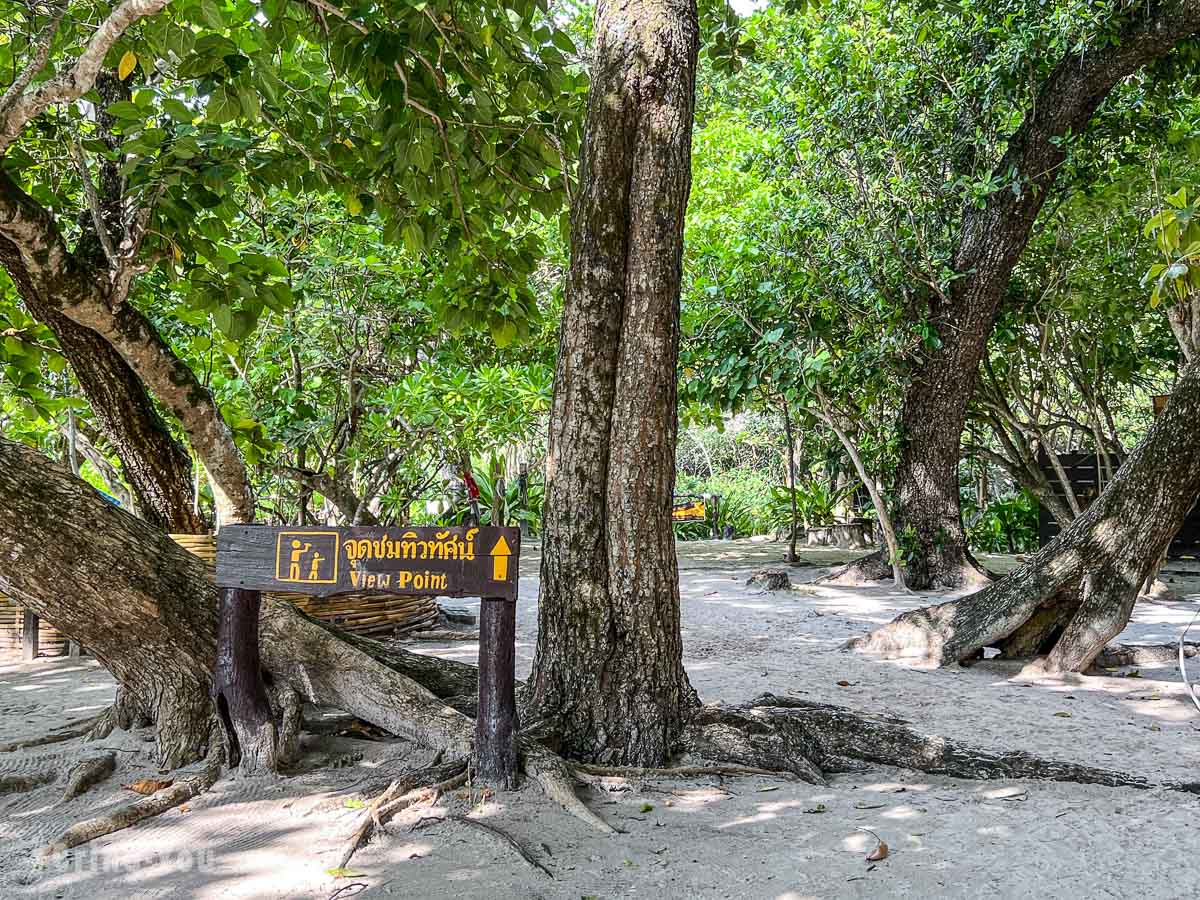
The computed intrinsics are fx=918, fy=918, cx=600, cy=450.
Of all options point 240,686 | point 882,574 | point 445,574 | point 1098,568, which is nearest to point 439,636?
point 240,686

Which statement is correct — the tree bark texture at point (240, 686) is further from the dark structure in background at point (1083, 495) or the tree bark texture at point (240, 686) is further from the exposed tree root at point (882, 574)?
the dark structure in background at point (1083, 495)

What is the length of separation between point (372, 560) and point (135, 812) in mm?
1080

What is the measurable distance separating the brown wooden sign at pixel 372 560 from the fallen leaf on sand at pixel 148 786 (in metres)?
0.71

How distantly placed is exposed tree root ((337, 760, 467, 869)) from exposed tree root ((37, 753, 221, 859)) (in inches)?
26.5

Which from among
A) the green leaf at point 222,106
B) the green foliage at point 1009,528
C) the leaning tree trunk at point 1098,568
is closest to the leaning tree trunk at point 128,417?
the green leaf at point 222,106

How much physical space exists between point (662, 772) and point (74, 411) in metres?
7.07

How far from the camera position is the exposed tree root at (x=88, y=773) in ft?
10.6

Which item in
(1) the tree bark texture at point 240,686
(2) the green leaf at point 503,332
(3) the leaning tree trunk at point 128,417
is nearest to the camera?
(1) the tree bark texture at point 240,686

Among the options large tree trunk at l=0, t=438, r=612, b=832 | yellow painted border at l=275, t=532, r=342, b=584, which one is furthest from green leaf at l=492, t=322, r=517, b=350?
yellow painted border at l=275, t=532, r=342, b=584

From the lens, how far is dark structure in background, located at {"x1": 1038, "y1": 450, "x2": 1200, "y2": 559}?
12.8 meters

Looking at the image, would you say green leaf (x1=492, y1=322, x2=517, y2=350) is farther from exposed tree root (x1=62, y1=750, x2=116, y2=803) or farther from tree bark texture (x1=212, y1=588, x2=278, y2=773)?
exposed tree root (x1=62, y1=750, x2=116, y2=803)

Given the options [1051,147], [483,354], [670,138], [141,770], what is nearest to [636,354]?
[670,138]

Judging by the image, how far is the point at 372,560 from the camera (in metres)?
3.15

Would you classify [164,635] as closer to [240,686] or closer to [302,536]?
[240,686]
